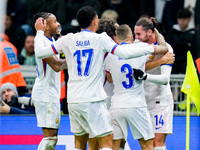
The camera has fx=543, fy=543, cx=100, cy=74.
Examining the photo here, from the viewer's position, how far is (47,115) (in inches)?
237

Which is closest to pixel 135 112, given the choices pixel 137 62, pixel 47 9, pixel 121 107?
pixel 121 107

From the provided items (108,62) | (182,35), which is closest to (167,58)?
(108,62)

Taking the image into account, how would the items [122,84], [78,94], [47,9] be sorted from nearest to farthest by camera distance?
[78,94]
[122,84]
[47,9]

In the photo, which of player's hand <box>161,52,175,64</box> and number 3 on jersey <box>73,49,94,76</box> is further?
player's hand <box>161,52,175,64</box>

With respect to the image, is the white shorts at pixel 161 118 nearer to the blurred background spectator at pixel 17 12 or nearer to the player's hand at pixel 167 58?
the player's hand at pixel 167 58

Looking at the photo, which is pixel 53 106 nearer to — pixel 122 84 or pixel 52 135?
pixel 52 135

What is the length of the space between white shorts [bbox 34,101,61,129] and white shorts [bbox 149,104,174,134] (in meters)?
1.14

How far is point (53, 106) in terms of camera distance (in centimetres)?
606

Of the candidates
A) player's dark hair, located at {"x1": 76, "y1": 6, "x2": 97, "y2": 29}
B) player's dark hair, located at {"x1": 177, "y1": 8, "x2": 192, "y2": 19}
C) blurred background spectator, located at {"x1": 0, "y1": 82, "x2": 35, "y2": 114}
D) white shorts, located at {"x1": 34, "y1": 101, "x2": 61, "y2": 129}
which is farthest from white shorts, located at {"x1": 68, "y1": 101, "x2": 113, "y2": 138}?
player's dark hair, located at {"x1": 177, "y1": 8, "x2": 192, "y2": 19}

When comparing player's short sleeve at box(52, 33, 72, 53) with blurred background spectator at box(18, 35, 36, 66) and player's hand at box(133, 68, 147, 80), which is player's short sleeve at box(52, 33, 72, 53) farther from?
blurred background spectator at box(18, 35, 36, 66)

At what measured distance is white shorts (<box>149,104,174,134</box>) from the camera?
6.31 metres

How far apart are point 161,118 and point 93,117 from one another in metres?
1.20

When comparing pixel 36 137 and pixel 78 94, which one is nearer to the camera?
pixel 78 94

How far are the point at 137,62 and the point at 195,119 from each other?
172 cm
